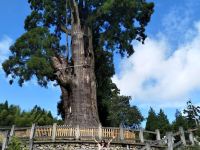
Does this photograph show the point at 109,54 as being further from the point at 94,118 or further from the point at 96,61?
the point at 94,118

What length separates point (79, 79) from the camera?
28.1 meters

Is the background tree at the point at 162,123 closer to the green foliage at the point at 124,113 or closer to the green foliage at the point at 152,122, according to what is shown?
the green foliage at the point at 152,122

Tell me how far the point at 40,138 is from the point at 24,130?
5.11 ft

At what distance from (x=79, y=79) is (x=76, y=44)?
343 centimetres

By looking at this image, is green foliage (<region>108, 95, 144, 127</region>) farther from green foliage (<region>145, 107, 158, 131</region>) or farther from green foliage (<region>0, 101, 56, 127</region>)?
green foliage (<region>0, 101, 56, 127</region>)

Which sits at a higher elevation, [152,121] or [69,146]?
[152,121]

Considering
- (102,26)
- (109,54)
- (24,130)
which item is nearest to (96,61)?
(109,54)

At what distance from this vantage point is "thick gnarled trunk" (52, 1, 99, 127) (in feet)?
87.4

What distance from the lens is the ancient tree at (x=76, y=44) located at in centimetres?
2689

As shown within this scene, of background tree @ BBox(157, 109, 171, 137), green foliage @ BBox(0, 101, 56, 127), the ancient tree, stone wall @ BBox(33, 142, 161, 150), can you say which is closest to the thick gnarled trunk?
the ancient tree

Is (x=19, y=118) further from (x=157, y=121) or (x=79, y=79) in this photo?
(x=157, y=121)

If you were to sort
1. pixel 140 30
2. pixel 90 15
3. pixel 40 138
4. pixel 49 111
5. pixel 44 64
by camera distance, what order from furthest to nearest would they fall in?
pixel 49 111
pixel 140 30
pixel 90 15
pixel 44 64
pixel 40 138

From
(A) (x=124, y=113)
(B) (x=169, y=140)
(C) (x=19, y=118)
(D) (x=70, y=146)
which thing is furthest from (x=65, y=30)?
(A) (x=124, y=113)

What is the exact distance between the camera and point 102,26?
3152cm
